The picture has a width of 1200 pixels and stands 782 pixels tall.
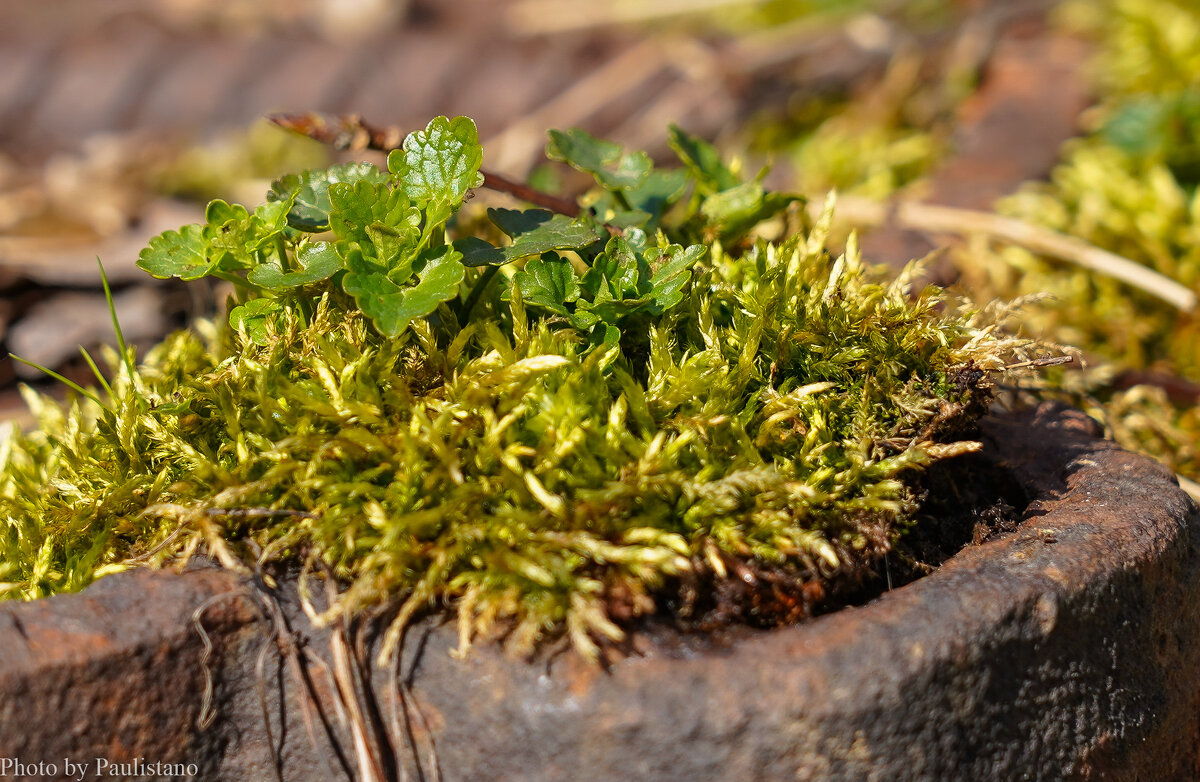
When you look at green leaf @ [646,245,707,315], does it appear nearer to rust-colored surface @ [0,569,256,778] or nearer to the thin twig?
rust-colored surface @ [0,569,256,778]

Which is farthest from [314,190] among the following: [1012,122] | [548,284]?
[1012,122]

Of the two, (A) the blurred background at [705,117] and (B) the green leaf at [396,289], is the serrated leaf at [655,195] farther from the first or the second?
(B) the green leaf at [396,289]

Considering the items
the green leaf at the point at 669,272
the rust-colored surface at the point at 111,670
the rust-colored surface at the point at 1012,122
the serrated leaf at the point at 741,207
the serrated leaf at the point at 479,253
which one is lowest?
the rust-colored surface at the point at 111,670

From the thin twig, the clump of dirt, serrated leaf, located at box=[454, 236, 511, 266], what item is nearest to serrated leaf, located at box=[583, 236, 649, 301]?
serrated leaf, located at box=[454, 236, 511, 266]

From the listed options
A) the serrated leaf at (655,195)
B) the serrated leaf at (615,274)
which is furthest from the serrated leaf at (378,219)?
the serrated leaf at (655,195)

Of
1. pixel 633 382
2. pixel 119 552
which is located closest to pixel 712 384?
pixel 633 382

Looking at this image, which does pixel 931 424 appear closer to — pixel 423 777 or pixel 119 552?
pixel 423 777
